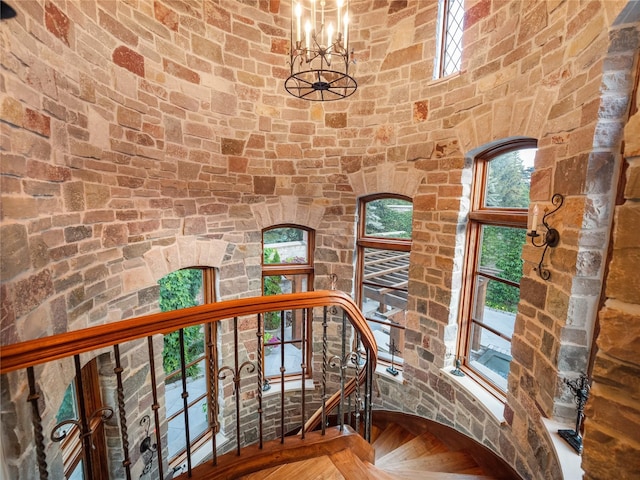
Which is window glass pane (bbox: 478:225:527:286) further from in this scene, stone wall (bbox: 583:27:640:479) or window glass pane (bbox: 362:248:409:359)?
stone wall (bbox: 583:27:640:479)

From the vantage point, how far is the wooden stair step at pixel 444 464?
8.09 feet

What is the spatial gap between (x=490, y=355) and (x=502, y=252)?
3.13 feet

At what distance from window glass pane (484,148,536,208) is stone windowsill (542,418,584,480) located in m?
1.46

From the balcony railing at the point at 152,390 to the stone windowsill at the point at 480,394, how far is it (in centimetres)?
82

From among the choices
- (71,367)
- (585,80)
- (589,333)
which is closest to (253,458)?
(71,367)

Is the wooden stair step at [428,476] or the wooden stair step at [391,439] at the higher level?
the wooden stair step at [428,476]

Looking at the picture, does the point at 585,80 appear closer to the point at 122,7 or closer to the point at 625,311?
the point at 625,311

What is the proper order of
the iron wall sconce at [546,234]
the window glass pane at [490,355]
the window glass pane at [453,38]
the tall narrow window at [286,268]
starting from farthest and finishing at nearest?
1. the tall narrow window at [286,268]
2. the window glass pane at [453,38]
3. the window glass pane at [490,355]
4. the iron wall sconce at [546,234]

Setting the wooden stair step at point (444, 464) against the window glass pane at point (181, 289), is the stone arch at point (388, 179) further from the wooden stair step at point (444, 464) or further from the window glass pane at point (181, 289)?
the wooden stair step at point (444, 464)

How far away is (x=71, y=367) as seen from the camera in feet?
6.03

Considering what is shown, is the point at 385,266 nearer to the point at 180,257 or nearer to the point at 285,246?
the point at 285,246

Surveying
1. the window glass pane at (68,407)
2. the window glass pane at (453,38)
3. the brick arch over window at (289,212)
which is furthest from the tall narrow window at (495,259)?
the window glass pane at (68,407)

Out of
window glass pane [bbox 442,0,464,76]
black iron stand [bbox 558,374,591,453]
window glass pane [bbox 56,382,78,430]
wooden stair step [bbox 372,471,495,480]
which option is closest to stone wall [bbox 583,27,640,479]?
black iron stand [bbox 558,374,591,453]

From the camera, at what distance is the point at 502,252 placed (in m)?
2.49
